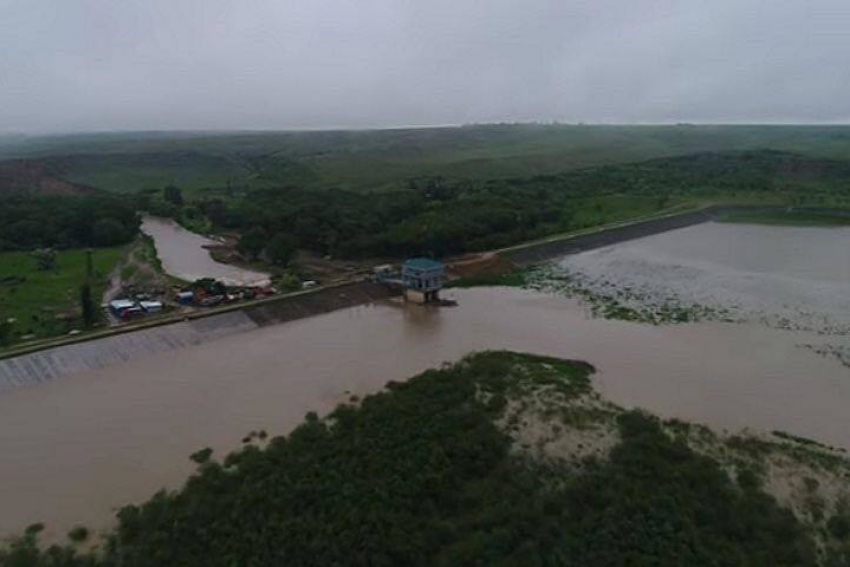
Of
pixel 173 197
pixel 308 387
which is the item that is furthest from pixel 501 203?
pixel 173 197

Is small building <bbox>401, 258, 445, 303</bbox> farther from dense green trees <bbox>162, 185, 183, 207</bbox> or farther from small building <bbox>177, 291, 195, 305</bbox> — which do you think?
dense green trees <bbox>162, 185, 183, 207</bbox>

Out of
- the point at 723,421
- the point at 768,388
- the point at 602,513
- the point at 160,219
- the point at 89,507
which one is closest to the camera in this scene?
the point at 602,513

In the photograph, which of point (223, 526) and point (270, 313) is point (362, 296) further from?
point (223, 526)

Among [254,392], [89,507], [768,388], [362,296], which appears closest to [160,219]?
[362,296]

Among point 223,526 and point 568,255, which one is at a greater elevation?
point 223,526

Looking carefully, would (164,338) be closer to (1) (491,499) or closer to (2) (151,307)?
(2) (151,307)

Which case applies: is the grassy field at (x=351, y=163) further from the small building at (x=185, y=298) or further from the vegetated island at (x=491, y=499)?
the vegetated island at (x=491, y=499)
